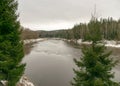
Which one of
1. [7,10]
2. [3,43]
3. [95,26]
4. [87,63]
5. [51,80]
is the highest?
[7,10]

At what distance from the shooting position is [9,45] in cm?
1544

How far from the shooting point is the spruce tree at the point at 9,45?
14.8 meters

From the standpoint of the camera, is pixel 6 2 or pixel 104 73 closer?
pixel 104 73

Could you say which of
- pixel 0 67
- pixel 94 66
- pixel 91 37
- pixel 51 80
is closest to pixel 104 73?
pixel 94 66

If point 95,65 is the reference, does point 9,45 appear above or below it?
above

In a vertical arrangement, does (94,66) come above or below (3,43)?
below

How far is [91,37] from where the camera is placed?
14.8m

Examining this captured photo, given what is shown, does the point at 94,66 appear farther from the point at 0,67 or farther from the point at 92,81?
the point at 0,67

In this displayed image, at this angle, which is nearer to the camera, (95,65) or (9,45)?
(95,65)

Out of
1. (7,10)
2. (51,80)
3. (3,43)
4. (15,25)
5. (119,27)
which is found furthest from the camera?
(119,27)

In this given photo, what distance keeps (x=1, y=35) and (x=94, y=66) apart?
615 centimetres

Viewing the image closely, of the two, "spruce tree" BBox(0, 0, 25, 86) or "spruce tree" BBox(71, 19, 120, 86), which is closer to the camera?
"spruce tree" BBox(71, 19, 120, 86)

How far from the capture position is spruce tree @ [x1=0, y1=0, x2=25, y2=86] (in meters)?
14.8

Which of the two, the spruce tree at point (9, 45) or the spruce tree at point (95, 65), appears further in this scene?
the spruce tree at point (9, 45)
